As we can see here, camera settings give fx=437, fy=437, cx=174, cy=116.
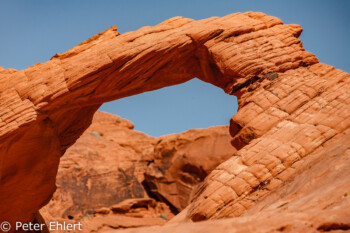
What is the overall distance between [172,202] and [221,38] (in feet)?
42.8

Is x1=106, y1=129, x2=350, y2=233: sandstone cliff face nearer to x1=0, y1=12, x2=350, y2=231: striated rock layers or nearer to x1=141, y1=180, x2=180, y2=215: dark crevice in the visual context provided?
x1=0, y1=12, x2=350, y2=231: striated rock layers

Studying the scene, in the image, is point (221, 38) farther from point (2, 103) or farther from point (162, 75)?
point (2, 103)

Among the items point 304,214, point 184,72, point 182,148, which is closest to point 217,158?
point 182,148

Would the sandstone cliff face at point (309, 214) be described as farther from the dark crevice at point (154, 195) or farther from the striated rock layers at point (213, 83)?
the dark crevice at point (154, 195)

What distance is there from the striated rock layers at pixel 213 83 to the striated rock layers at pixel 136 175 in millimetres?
7678

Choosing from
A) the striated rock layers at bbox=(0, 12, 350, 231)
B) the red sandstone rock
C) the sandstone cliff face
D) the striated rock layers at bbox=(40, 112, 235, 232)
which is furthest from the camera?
the red sandstone rock

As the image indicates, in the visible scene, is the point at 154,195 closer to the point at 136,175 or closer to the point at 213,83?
the point at 136,175

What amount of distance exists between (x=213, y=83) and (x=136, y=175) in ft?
43.6

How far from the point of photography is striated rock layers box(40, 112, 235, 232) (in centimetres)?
2209

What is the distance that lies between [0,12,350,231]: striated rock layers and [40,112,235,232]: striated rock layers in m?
7.68

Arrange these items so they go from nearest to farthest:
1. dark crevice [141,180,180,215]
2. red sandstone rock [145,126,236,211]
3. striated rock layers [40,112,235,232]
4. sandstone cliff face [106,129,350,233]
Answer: sandstone cliff face [106,129,350,233]
striated rock layers [40,112,235,232]
dark crevice [141,180,180,215]
red sandstone rock [145,126,236,211]

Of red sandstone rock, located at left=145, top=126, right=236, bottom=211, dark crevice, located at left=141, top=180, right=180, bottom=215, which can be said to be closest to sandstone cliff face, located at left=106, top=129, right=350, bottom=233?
red sandstone rock, located at left=145, top=126, right=236, bottom=211

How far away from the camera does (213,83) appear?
13297 mm

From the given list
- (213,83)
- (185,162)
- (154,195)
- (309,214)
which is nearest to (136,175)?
(154,195)
